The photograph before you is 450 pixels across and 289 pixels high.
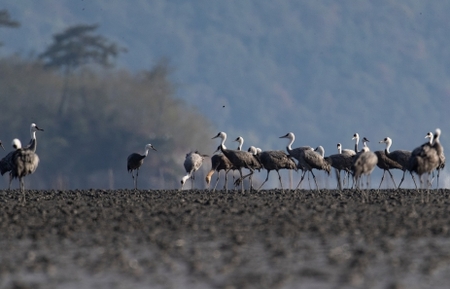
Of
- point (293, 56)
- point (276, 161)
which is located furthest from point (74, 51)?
point (293, 56)

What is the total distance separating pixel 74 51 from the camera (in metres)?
93.4

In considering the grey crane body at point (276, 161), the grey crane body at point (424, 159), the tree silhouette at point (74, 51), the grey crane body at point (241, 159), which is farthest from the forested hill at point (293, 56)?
the grey crane body at point (424, 159)

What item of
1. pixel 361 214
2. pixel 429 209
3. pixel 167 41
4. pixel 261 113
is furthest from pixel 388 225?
pixel 167 41

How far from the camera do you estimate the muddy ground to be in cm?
1489

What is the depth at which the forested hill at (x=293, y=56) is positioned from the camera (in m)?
142

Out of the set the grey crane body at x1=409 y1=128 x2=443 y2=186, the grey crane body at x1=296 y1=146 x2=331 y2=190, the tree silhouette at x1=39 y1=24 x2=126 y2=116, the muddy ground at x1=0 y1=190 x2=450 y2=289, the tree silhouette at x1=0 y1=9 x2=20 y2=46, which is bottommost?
the muddy ground at x1=0 y1=190 x2=450 y2=289

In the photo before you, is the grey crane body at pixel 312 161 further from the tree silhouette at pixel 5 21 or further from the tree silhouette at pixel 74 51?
the tree silhouette at pixel 5 21

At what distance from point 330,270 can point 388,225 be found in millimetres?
5223

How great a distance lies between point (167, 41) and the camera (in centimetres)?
15212

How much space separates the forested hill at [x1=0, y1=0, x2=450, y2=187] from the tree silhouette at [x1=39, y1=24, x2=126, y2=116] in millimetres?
39853

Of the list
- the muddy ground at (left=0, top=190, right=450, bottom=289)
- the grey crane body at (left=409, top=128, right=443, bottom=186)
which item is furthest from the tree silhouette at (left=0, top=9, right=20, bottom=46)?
the grey crane body at (left=409, top=128, right=443, bottom=186)

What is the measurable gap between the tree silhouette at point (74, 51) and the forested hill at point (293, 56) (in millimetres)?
39853

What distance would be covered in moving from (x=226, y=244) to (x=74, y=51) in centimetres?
7702

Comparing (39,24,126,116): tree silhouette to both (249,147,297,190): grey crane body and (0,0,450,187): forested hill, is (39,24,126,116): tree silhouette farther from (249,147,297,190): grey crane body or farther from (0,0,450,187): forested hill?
(249,147,297,190): grey crane body
